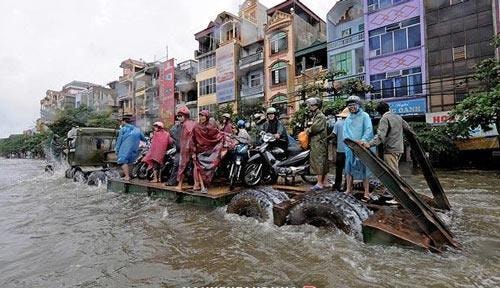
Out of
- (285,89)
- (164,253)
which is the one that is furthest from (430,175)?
(285,89)

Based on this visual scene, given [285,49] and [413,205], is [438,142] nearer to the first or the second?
[413,205]

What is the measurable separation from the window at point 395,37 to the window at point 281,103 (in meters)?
7.48

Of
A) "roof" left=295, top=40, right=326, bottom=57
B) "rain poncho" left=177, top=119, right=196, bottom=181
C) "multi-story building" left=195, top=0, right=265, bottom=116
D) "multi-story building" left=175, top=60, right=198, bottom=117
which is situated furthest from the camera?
"multi-story building" left=175, top=60, right=198, bottom=117

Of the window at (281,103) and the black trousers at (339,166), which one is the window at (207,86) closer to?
the window at (281,103)

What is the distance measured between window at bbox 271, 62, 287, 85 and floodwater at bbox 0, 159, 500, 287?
858 inches

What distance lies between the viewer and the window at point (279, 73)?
88.4 ft

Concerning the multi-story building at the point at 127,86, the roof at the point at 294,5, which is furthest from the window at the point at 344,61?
the multi-story building at the point at 127,86

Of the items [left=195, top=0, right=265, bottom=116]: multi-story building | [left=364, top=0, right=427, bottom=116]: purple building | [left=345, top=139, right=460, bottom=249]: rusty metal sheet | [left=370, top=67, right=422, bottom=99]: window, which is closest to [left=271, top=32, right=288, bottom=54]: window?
[left=195, top=0, right=265, bottom=116]: multi-story building

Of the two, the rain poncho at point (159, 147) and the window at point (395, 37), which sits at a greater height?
the window at point (395, 37)

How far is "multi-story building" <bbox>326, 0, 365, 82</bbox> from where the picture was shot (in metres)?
22.8

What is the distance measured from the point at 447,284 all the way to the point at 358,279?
2.37 ft

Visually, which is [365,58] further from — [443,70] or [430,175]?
[430,175]

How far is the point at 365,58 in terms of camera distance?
21.9 m

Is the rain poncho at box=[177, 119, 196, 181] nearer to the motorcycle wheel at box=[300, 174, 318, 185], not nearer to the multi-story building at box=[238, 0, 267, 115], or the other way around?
the motorcycle wheel at box=[300, 174, 318, 185]
